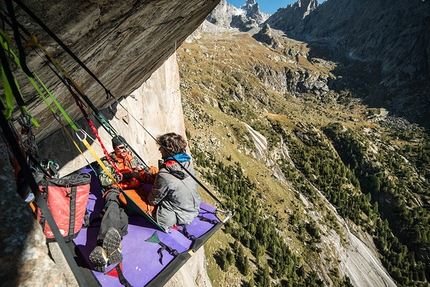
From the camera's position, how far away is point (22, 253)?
1780 mm

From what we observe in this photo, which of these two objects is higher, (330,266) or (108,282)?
→ (108,282)

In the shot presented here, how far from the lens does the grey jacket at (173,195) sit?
207 inches

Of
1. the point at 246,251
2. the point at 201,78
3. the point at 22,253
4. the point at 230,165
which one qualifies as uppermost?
the point at 201,78

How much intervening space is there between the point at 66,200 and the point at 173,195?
6.84ft

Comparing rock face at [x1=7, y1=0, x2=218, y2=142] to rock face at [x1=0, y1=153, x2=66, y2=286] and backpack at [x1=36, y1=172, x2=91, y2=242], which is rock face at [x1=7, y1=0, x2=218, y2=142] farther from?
rock face at [x1=0, y1=153, x2=66, y2=286]

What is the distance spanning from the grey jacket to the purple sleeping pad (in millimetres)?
393

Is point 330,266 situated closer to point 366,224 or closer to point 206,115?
point 366,224

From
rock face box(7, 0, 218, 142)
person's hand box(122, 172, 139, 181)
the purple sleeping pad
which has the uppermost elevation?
rock face box(7, 0, 218, 142)

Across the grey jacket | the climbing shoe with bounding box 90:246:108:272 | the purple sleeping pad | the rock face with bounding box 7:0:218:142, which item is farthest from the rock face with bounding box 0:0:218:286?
the purple sleeping pad

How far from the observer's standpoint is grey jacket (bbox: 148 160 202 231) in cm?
525

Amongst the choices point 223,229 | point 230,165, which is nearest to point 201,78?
point 230,165

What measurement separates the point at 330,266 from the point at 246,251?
3040 centimetres

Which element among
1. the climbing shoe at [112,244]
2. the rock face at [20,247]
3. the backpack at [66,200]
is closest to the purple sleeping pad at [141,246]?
the climbing shoe at [112,244]

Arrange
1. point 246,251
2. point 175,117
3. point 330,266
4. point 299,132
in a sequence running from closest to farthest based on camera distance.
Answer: point 175,117, point 246,251, point 330,266, point 299,132
